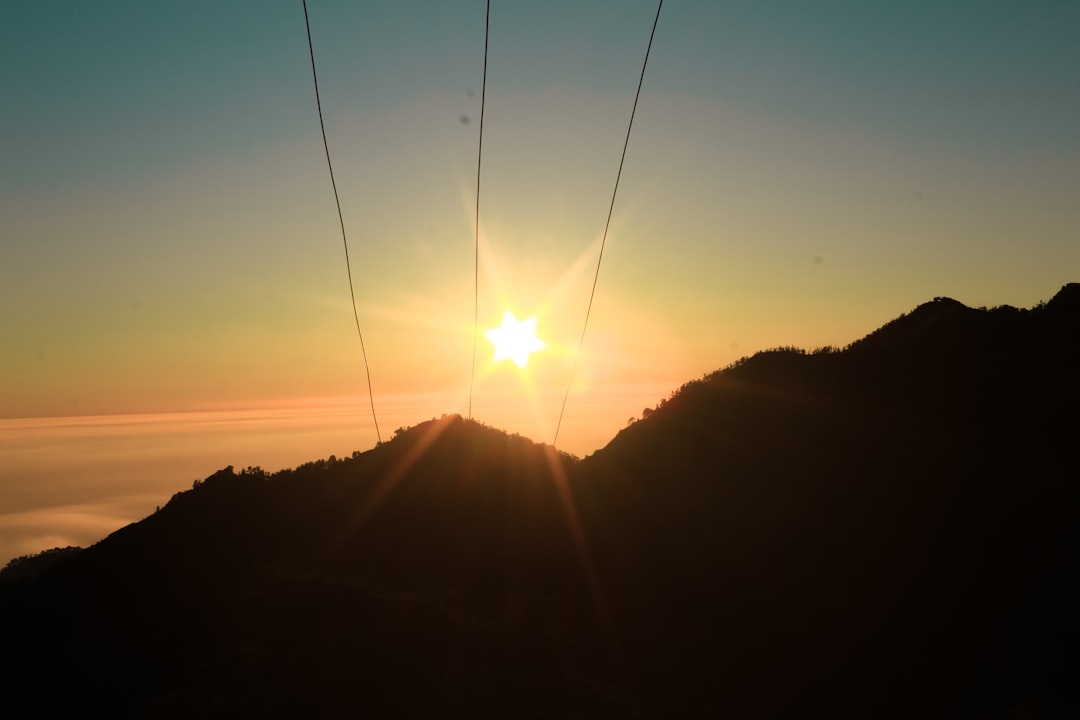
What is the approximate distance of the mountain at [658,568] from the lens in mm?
14875

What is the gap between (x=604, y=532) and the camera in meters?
22.6

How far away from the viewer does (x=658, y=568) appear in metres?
20.2

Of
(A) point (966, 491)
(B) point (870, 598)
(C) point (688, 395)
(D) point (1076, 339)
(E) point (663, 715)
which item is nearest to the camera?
(E) point (663, 715)

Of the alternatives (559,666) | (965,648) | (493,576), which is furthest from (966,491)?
(493,576)

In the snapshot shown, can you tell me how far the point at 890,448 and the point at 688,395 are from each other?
8.80 metres

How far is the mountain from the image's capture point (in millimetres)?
14875

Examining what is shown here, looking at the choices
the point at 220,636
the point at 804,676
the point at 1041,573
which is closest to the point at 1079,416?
the point at 1041,573

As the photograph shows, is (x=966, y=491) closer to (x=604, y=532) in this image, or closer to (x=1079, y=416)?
(x=1079, y=416)

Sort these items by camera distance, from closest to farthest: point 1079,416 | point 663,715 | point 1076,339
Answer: point 663,715, point 1079,416, point 1076,339

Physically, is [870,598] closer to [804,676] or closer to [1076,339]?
[804,676]

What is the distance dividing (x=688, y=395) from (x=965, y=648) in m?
15.5

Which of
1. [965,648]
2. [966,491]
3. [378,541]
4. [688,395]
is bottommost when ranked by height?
[965,648]

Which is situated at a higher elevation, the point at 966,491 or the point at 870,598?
the point at 966,491

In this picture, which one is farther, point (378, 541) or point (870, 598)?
point (378, 541)
